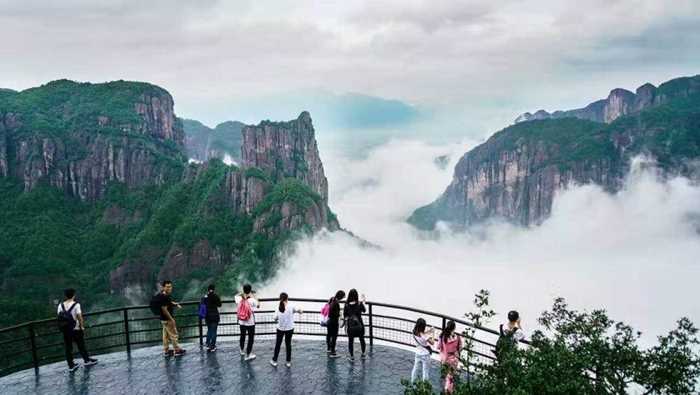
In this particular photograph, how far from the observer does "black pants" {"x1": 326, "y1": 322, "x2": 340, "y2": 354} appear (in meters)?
15.0

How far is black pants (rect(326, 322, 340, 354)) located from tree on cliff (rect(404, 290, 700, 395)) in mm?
3600

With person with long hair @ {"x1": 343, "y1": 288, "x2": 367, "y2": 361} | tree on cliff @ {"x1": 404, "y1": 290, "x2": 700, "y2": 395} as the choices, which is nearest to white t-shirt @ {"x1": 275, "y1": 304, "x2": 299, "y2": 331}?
person with long hair @ {"x1": 343, "y1": 288, "x2": 367, "y2": 361}

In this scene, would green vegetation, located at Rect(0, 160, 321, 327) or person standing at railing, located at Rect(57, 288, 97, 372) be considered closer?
person standing at railing, located at Rect(57, 288, 97, 372)

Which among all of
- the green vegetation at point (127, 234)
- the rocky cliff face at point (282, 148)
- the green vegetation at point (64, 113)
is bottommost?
the green vegetation at point (127, 234)

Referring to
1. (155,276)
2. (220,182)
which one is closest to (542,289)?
(220,182)

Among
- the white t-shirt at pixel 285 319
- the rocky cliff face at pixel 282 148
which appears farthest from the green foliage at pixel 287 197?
the white t-shirt at pixel 285 319

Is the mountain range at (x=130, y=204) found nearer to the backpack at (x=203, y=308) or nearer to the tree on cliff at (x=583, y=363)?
the backpack at (x=203, y=308)

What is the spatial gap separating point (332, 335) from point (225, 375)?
2994 mm

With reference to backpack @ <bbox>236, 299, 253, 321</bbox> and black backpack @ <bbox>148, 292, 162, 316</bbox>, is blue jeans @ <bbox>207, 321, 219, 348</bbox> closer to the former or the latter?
backpack @ <bbox>236, 299, 253, 321</bbox>

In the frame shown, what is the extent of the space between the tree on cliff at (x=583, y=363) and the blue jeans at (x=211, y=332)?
7.01 metres

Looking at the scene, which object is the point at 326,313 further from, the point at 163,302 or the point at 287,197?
the point at 287,197

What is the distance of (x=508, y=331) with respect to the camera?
38.4 feet

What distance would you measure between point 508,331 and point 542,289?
170509 mm

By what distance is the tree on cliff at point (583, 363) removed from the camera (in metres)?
8.31
